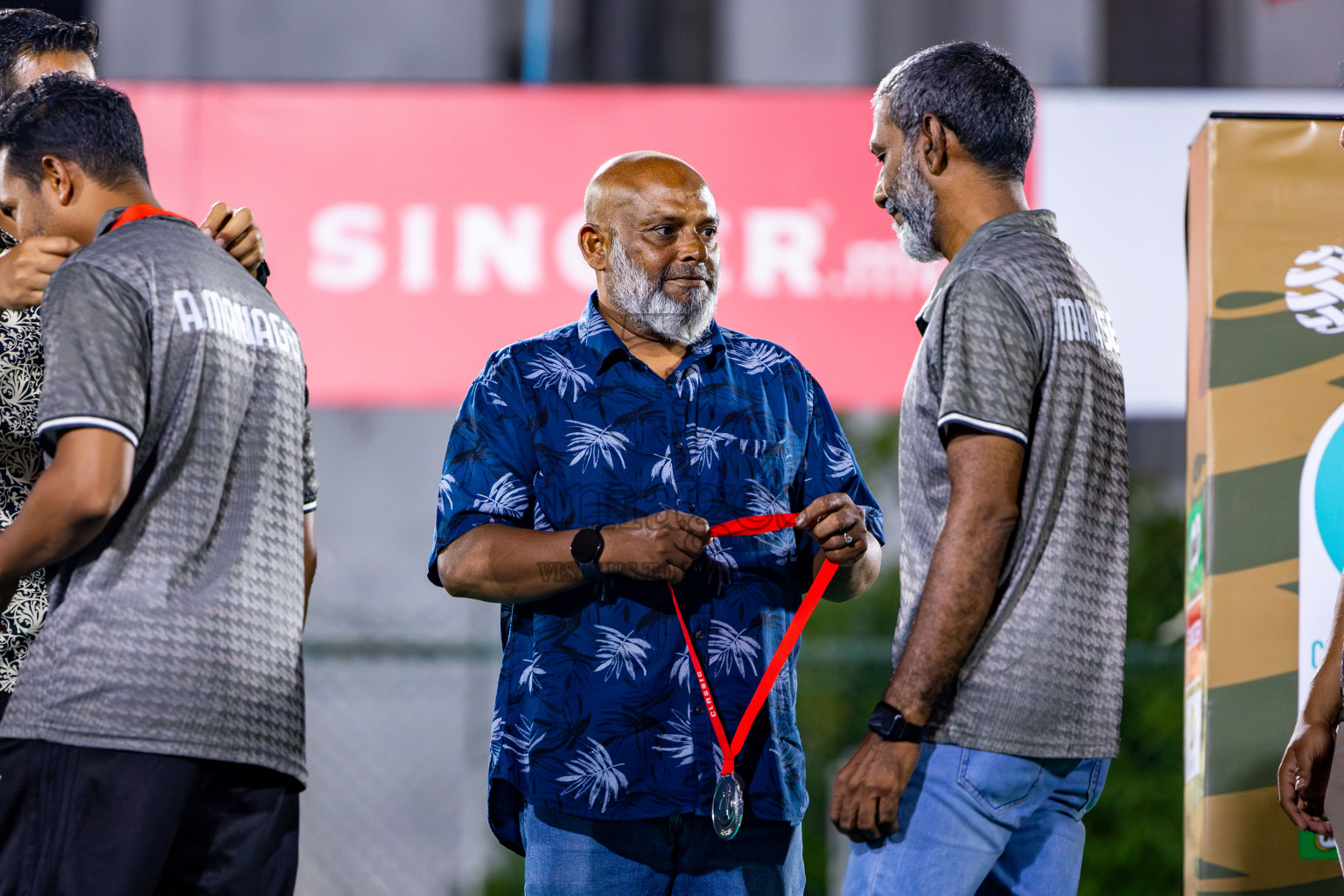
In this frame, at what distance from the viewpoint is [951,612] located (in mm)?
2020

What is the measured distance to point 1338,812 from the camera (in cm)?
206

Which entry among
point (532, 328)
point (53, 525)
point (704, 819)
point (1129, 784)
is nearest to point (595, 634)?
point (704, 819)

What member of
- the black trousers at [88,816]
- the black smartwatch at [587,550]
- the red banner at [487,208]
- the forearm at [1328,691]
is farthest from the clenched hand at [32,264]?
the red banner at [487,208]

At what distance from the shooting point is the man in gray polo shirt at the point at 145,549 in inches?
76.1

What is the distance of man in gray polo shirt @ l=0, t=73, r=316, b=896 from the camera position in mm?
1934

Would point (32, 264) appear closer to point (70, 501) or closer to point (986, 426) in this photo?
point (70, 501)

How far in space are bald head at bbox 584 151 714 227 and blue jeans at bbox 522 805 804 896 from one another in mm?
1174

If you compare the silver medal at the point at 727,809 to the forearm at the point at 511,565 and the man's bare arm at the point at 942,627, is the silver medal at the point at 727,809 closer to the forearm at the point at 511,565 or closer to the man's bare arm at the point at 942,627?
the man's bare arm at the point at 942,627

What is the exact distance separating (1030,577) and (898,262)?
375 centimetres

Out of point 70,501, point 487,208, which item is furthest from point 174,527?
point 487,208

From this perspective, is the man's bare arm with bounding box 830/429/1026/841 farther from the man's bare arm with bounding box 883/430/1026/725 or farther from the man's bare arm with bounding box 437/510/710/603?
the man's bare arm with bounding box 437/510/710/603

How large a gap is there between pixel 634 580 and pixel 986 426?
2.41 ft

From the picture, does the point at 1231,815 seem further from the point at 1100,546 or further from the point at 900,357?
the point at 900,357

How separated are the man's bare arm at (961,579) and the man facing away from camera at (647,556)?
344 millimetres
